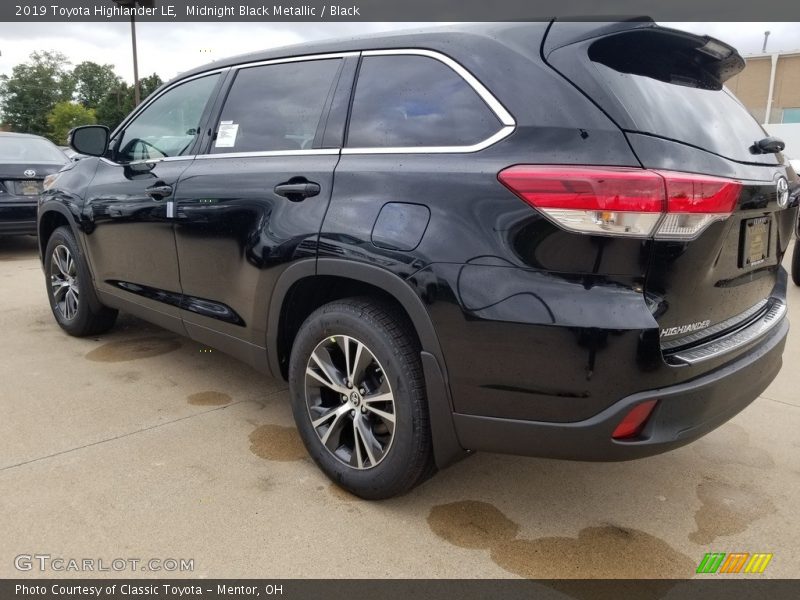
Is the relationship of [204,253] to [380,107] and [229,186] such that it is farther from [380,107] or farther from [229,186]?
[380,107]

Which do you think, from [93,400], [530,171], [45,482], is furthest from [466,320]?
[93,400]

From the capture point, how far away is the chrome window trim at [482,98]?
82.1 inches

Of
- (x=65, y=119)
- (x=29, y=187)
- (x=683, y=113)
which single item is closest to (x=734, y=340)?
(x=683, y=113)

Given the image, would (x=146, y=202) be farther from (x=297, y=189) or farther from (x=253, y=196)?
(x=297, y=189)

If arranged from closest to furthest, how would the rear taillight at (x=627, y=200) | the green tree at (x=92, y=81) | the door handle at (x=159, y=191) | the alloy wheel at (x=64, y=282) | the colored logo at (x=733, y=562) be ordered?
the rear taillight at (x=627, y=200) → the colored logo at (x=733, y=562) → the door handle at (x=159, y=191) → the alloy wheel at (x=64, y=282) → the green tree at (x=92, y=81)

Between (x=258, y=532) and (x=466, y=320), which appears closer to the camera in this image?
(x=466, y=320)

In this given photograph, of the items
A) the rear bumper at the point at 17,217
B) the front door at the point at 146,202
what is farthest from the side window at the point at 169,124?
the rear bumper at the point at 17,217

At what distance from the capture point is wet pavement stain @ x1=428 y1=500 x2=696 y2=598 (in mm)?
2160

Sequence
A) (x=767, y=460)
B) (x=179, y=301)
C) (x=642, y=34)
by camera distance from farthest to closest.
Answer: (x=179, y=301), (x=767, y=460), (x=642, y=34)

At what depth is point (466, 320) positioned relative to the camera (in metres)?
2.04

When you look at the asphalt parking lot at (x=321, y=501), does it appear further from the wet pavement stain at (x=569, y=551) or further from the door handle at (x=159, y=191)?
the door handle at (x=159, y=191)

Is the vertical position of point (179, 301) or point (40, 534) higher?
point (179, 301)

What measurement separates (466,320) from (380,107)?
0.99 meters

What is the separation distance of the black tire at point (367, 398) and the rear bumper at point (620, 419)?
0.73ft
